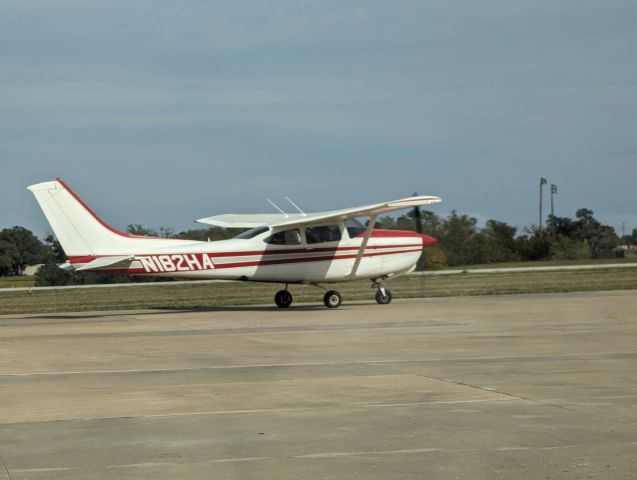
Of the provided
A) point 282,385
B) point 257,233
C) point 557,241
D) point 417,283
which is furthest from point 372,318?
point 557,241

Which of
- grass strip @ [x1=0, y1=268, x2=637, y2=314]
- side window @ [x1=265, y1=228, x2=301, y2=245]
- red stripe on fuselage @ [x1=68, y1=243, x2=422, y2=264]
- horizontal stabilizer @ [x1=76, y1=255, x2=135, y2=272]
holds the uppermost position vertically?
side window @ [x1=265, y1=228, x2=301, y2=245]

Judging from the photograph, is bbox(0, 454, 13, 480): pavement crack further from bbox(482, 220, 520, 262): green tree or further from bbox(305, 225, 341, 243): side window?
bbox(482, 220, 520, 262): green tree

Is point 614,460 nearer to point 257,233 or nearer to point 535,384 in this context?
point 535,384

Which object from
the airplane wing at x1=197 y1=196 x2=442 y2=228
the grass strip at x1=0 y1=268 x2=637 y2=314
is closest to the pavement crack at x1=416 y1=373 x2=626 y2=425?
the airplane wing at x1=197 y1=196 x2=442 y2=228

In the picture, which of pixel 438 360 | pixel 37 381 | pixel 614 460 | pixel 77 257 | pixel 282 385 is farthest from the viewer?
pixel 77 257

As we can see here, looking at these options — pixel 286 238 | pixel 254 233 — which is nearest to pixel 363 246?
pixel 286 238

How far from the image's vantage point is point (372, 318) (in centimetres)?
2356

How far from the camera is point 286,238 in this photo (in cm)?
2803

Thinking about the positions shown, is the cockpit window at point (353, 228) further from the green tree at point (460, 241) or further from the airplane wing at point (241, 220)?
the green tree at point (460, 241)

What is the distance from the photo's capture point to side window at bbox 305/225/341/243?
2836 centimetres

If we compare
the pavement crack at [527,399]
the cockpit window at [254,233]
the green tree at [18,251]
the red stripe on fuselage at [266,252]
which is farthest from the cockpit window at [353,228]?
the green tree at [18,251]

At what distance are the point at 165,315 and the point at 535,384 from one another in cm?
1649

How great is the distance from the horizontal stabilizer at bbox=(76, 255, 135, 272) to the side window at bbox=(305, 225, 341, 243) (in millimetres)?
5227

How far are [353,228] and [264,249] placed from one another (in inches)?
108
